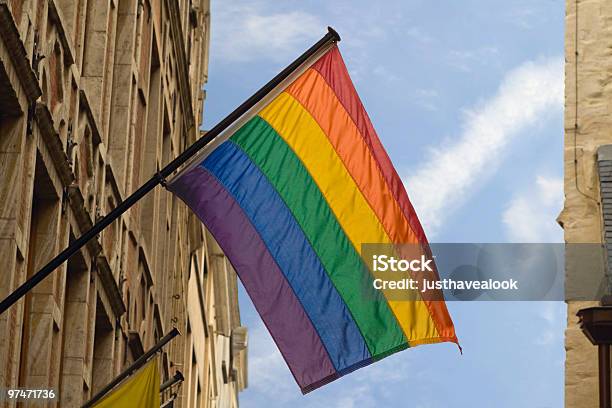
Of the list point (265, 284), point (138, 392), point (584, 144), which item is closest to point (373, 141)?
point (265, 284)

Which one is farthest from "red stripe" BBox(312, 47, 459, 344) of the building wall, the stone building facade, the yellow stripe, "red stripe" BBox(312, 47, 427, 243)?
the building wall

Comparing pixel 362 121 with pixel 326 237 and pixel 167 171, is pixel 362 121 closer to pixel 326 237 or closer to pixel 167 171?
pixel 326 237

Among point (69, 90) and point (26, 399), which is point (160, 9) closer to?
point (69, 90)

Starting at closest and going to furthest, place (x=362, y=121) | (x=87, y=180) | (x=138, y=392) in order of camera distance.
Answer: (x=362, y=121) → (x=138, y=392) → (x=87, y=180)

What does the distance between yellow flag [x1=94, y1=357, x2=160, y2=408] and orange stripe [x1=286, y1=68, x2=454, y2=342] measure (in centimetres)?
271

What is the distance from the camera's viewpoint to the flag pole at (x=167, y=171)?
13.7 m

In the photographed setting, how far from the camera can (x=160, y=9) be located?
1209 inches

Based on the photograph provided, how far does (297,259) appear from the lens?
15.7 meters

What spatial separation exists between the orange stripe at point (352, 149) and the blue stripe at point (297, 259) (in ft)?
2.52

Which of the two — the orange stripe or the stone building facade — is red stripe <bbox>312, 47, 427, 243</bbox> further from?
the stone building facade

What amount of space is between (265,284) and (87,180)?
5.76 meters

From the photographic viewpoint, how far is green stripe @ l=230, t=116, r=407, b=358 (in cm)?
1566

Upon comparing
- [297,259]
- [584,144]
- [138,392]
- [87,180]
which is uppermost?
[584,144]

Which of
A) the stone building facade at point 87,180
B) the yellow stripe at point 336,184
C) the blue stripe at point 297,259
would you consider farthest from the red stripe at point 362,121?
the stone building facade at point 87,180
